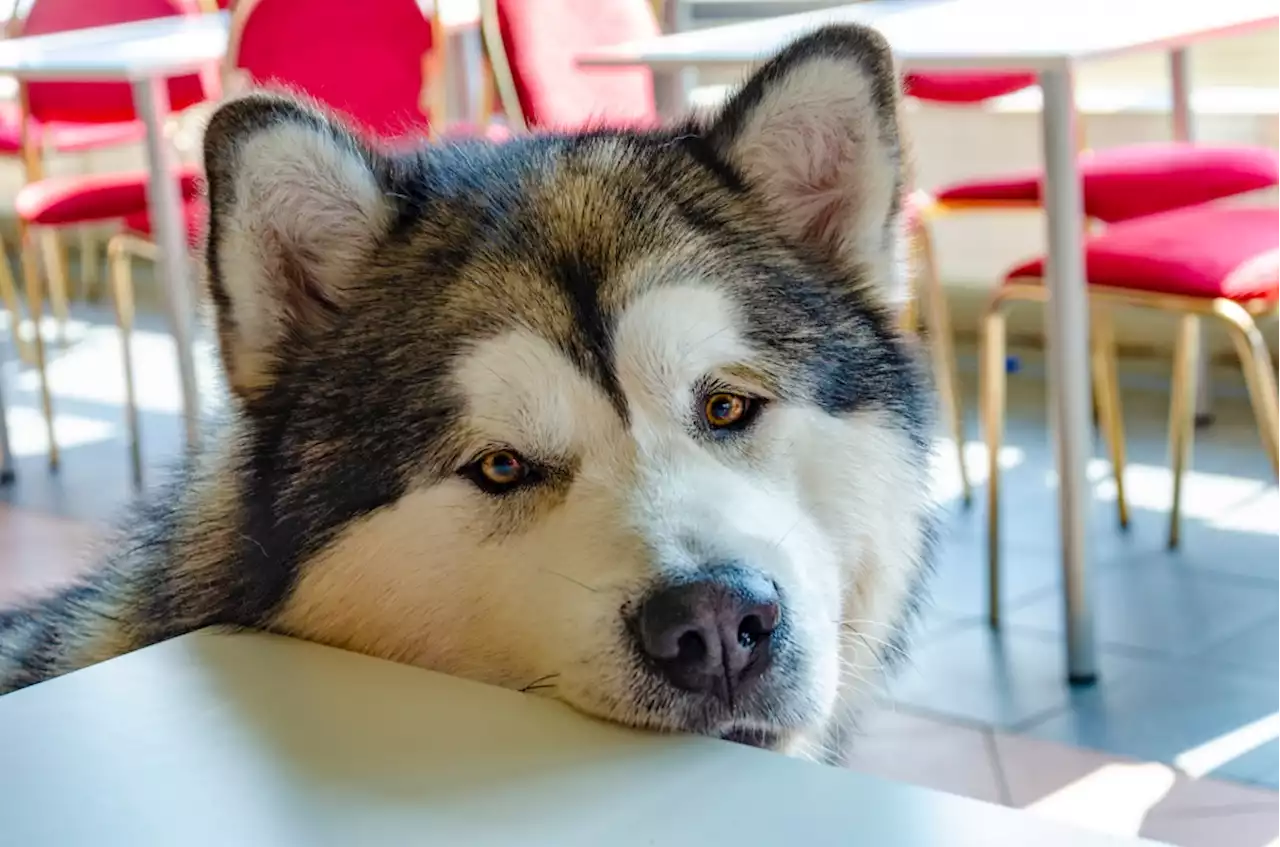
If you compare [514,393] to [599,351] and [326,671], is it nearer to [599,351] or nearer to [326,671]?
[599,351]

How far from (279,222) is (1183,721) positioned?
248cm

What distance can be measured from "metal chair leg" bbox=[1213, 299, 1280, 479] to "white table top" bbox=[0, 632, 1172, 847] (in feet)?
9.55

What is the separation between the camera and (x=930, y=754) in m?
3.24

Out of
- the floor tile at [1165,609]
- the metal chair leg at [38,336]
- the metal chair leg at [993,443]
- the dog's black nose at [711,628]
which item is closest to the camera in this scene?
the dog's black nose at [711,628]

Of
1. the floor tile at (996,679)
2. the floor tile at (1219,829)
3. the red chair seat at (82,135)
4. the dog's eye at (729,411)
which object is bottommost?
the floor tile at (996,679)

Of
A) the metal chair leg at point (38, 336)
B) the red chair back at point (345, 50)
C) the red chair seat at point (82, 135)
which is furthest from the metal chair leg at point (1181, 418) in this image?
the red chair seat at point (82, 135)

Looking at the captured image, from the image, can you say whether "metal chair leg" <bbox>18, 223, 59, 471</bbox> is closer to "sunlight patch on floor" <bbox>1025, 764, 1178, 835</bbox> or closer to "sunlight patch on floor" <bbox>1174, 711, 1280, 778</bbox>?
"sunlight patch on floor" <bbox>1025, 764, 1178, 835</bbox>

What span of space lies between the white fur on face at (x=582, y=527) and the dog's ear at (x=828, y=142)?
26 centimetres

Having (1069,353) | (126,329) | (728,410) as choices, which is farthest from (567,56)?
(728,410)

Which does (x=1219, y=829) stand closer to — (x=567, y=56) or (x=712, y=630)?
(x=712, y=630)

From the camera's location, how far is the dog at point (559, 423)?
129cm

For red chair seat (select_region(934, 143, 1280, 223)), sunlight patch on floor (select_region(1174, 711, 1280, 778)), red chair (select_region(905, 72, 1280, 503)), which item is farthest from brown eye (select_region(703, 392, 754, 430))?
red chair seat (select_region(934, 143, 1280, 223))

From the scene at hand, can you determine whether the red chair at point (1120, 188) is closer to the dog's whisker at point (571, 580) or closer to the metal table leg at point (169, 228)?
the metal table leg at point (169, 228)

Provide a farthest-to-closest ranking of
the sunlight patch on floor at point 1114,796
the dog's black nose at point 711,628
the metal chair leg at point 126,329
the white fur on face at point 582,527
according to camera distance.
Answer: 1. the metal chair leg at point 126,329
2. the sunlight patch on floor at point 1114,796
3. the white fur on face at point 582,527
4. the dog's black nose at point 711,628
